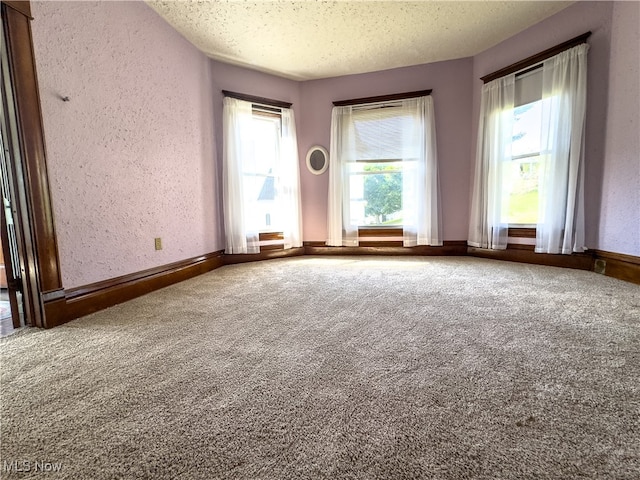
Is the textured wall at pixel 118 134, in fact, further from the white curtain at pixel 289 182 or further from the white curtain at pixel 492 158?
the white curtain at pixel 492 158

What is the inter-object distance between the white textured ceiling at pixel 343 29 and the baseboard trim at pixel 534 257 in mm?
2336

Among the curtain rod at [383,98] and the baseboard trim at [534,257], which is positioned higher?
the curtain rod at [383,98]

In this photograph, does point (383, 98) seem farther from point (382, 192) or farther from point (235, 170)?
point (235, 170)

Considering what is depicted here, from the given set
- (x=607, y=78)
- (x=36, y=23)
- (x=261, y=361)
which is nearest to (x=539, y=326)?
(x=261, y=361)

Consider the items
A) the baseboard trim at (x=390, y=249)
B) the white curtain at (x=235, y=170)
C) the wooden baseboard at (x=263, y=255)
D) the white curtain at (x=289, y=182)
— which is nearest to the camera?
the white curtain at (x=235, y=170)

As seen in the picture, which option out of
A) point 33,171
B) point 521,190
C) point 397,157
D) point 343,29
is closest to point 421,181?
point 397,157

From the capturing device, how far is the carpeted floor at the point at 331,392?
71 centimetres

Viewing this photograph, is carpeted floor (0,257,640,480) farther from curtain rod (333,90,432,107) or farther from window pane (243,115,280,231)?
curtain rod (333,90,432,107)

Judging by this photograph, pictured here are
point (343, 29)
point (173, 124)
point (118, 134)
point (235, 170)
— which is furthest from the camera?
point (235, 170)

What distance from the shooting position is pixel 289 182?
3.91m

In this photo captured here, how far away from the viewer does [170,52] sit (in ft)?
8.80

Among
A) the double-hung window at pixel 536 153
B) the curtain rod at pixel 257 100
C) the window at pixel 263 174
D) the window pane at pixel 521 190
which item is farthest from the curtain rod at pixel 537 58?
the window at pixel 263 174

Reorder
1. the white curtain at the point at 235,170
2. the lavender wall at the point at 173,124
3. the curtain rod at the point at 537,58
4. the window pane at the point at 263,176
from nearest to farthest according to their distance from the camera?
1. the lavender wall at the point at 173,124
2. the curtain rod at the point at 537,58
3. the white curtain at the point at 235,170
4. the window pane at the point at 263,176

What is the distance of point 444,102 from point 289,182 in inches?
87.9
